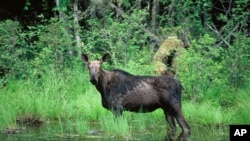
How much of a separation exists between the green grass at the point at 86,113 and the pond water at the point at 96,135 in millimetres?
20

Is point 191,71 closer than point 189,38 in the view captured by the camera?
Yes

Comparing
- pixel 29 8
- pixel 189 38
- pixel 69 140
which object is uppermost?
pixel 29 8

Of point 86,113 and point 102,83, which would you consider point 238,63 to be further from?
point 102,83

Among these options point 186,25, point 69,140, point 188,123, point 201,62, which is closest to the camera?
point 69,140

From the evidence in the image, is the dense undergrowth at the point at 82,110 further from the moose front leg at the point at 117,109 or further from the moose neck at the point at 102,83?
the moose neck at the point at 102,83

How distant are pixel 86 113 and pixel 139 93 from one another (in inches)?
64.0

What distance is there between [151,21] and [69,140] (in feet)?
39.6

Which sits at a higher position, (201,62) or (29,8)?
(29,8)

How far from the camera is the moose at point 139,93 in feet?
45.4

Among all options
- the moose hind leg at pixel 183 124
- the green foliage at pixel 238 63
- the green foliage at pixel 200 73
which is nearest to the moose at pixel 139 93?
the moose hind leg at pixel 183 124

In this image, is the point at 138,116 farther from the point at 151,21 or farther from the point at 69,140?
the point at 151,21

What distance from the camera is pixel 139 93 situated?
14078 mm

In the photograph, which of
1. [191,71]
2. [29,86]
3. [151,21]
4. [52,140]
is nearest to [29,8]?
[151,21]

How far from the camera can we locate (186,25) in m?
21.6
